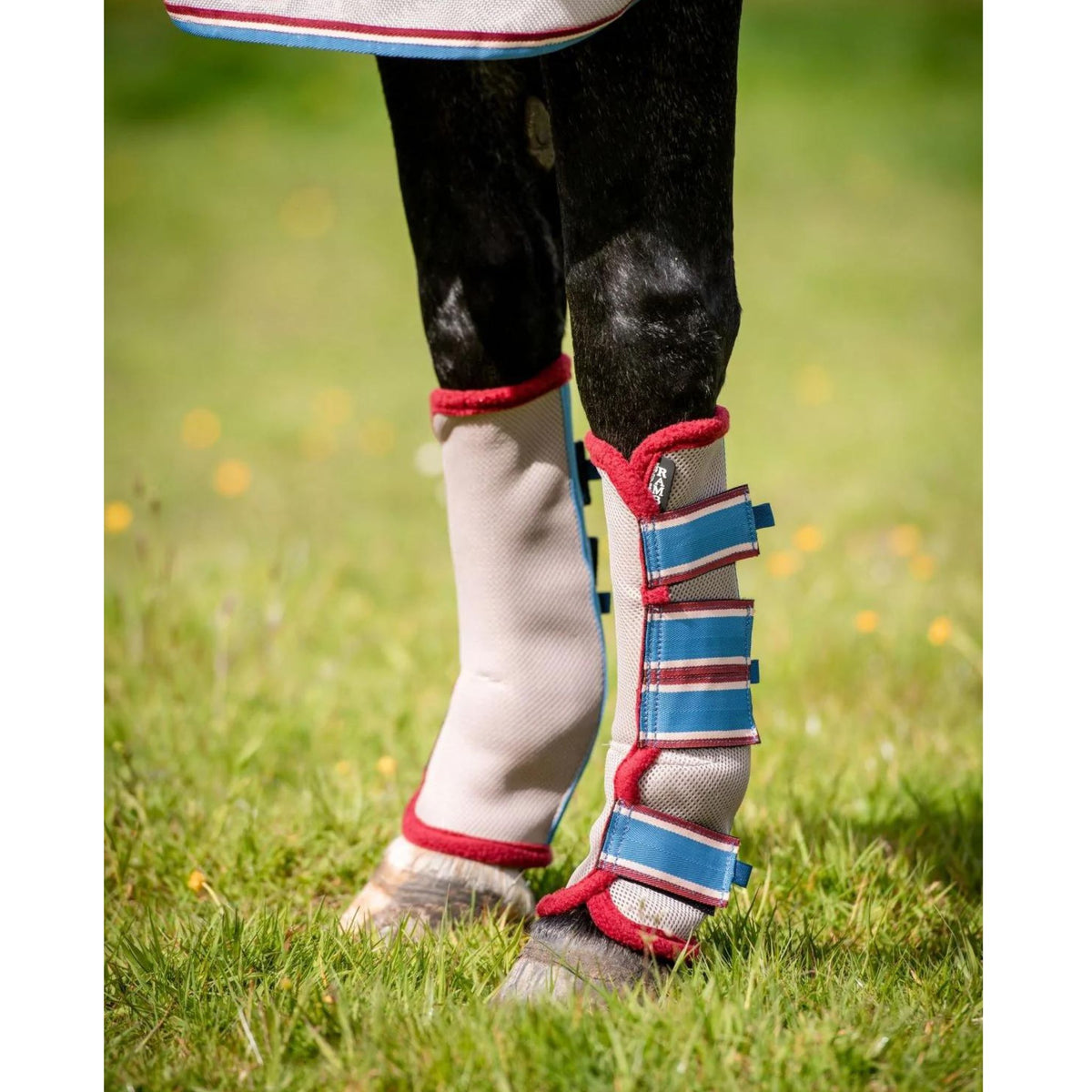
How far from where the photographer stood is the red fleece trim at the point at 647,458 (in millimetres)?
1382

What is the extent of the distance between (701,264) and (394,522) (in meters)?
2.83

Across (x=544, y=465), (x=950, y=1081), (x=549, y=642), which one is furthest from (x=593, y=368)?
(x=950, y=1081)

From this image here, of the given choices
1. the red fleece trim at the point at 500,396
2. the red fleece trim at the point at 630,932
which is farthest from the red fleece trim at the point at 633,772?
the red fleece trim at the point at 500,396

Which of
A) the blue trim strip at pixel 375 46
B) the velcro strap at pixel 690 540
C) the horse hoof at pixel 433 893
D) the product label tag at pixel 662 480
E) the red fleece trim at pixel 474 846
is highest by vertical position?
the blue trim strip at pixel 375 46

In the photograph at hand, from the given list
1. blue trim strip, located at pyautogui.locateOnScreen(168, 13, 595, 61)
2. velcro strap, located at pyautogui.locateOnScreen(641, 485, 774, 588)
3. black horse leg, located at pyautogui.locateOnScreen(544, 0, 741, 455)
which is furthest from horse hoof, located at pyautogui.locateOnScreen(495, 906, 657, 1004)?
blue trim strip, located at pyautogui.locateOnScreen(168, 13, 595, 61)

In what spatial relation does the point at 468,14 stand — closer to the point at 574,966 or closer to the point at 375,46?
the point at 375,46

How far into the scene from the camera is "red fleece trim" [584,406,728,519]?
1382 mm

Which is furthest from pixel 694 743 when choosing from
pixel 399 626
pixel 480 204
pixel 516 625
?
pixel 399 626

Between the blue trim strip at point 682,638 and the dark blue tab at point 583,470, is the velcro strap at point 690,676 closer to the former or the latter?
the blue trim strip at point 682,638

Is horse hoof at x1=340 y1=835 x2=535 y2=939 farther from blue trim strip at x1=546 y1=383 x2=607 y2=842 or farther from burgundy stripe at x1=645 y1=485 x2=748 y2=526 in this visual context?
burgundy stripe at x1=645 y1=485 x2=748 y2=526

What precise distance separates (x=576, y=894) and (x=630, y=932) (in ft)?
0.24

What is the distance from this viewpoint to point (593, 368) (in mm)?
1410

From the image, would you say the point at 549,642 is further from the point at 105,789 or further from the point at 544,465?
the point at 105,789

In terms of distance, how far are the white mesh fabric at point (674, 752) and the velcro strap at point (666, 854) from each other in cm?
1
